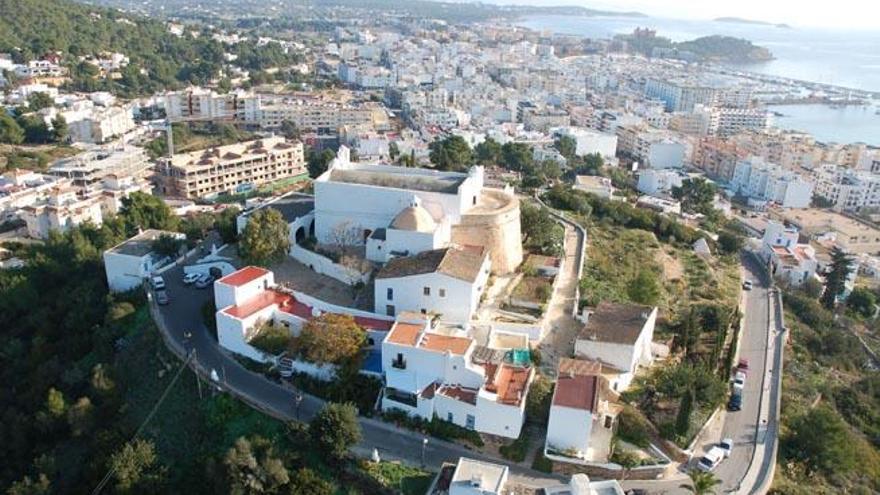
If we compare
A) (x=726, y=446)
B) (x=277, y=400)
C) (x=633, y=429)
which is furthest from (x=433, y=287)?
(x=726, y=446)

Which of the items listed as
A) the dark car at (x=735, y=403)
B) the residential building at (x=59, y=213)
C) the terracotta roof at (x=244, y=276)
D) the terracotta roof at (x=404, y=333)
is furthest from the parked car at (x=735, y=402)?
the residential building at (x=59, y=213)

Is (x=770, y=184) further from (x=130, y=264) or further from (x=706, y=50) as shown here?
(x=706, y=50)

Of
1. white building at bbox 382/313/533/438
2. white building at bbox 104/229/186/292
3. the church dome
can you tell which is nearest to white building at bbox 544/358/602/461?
white building at bbox 382/313/533/438

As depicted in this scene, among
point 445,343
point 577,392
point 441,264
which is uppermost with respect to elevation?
point 441,264

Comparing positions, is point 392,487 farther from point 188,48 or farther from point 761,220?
point 188,48

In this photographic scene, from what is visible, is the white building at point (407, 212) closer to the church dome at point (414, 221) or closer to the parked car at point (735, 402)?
the church dome at point (414, 221)

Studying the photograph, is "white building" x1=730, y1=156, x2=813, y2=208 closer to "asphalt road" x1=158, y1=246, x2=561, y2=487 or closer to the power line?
"asphalt road" x1=158, y1=246, x2=561, y2=487

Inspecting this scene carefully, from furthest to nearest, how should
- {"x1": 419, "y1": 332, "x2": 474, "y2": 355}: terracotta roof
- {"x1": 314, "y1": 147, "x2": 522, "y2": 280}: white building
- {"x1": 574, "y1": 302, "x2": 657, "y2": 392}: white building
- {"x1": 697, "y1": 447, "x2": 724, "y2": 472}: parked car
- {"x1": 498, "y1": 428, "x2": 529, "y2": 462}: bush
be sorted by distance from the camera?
{"x1": 314, "y1": 147, "x2": 522, "y2": 280}: white building < {"x1": 574, "y1": 302, "x2": 657, "y2": 392}: white building < {"x1": 419, "y1": 332, "x2": 474, "y2": 355}: terracotta roof < {"x1": 697, "y1": 447, "x2": 724, "y2": 472}: parked car < {"x1": 498, "y1": 428, "x2": 529, "y2": 462}: bush

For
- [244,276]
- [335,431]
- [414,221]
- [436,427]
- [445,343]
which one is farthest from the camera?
[414,221]
